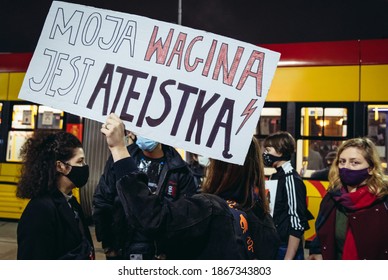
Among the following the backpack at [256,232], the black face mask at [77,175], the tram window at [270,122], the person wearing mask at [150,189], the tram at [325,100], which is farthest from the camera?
the tram window at [270,122]

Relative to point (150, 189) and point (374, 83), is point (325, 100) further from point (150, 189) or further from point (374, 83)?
point (150, 189)

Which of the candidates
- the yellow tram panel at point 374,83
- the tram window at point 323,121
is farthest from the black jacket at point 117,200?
the yellow tram panel at point 374,83

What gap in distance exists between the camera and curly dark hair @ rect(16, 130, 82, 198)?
73.5 inches

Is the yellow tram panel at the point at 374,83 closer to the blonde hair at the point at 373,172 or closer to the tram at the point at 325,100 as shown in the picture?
the tram at the point at 325,100

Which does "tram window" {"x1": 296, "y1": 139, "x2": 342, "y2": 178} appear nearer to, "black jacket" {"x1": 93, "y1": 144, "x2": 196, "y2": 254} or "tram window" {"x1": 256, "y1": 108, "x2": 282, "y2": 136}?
"tram window" {"x1": 256, "y1": 108, "x2": 282, "y2": 136}

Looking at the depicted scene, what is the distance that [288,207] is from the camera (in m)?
2.89

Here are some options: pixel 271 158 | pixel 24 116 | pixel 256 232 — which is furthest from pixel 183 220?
pixel 24 116

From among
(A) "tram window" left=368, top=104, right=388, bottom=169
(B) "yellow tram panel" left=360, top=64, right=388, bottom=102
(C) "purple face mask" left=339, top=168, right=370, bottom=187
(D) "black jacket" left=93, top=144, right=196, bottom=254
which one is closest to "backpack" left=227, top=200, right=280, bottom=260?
(C) "purple face mask" left=339, top=168, right=370, bottom=187

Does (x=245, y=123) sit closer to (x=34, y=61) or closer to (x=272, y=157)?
(x=34, y=61)

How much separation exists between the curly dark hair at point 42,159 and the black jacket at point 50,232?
62 millimetres

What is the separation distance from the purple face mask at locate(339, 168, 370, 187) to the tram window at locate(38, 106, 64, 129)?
529cm

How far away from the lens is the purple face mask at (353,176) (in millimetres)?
2201

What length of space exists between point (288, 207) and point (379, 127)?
2.80 metres

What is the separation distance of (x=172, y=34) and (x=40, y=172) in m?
0.97
